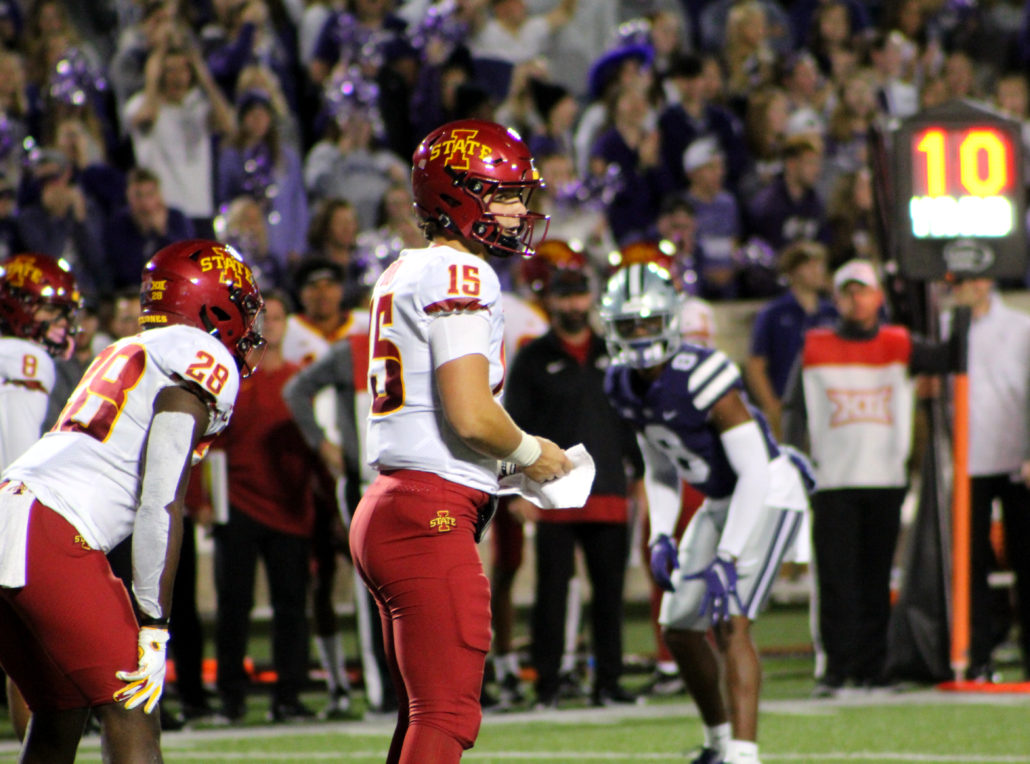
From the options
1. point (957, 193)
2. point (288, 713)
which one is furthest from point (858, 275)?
point (288, 713)

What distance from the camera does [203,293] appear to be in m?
4.22

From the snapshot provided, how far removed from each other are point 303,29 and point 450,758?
34.0 feet

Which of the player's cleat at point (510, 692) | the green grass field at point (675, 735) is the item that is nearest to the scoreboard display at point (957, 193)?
the green grass field at point (675, 735)

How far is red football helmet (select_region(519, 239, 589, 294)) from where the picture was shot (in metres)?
8.45

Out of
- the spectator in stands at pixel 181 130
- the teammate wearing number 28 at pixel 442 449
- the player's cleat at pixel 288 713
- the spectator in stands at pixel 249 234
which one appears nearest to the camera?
the teammate wearing number 28 at pixel 442 449

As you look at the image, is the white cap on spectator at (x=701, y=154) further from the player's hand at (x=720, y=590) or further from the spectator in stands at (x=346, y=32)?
the player's hand at (x=720, y=590)

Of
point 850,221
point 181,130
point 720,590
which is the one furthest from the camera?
point 850,221

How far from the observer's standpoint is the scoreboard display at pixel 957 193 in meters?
8.56

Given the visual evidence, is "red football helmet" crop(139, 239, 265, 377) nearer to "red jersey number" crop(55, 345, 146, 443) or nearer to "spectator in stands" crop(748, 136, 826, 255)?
"red jersey number" crop(55, 345, 146, 443)

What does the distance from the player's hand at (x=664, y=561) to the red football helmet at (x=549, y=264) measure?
235 cm

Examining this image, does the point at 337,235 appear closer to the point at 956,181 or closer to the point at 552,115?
the point at 552,115

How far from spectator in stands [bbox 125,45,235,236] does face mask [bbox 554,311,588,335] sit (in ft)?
12.4

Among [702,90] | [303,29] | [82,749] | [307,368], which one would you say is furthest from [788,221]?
[82,749]

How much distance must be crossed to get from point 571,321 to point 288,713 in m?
2.36
